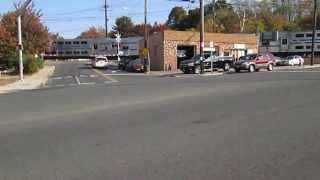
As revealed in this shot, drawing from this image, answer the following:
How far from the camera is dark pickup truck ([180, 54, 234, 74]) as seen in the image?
53156mm

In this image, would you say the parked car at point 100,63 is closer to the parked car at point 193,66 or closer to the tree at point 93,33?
the parked car at point 193,66

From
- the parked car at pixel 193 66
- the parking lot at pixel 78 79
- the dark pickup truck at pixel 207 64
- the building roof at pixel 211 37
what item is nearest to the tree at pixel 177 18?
the building roof at pixel 211 37

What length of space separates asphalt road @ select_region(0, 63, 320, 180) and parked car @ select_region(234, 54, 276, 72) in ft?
112

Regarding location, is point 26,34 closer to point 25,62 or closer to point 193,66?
point 25,62

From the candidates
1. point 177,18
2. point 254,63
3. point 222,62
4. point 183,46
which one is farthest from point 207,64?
point 177,18

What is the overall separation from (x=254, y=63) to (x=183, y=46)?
47.4 ft

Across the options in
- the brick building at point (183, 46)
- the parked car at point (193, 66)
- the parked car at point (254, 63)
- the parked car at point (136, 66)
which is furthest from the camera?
the parked car at point (136, 66)

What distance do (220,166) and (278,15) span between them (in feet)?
446

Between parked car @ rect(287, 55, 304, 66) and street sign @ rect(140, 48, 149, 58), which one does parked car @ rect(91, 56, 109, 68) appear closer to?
street sign @ rect(140, 48, 149, 58)

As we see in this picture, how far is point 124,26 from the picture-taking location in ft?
602

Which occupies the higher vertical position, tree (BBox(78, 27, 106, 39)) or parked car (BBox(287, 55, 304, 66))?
tree (BBox(78, 27, 106, 39))

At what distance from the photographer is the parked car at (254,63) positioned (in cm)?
5234

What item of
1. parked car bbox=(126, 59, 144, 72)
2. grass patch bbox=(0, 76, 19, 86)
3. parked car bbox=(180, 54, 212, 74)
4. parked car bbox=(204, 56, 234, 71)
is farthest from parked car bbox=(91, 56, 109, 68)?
grass patch bbox=(0, 76, 19, 86)

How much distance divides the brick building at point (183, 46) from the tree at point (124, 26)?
354 ft
